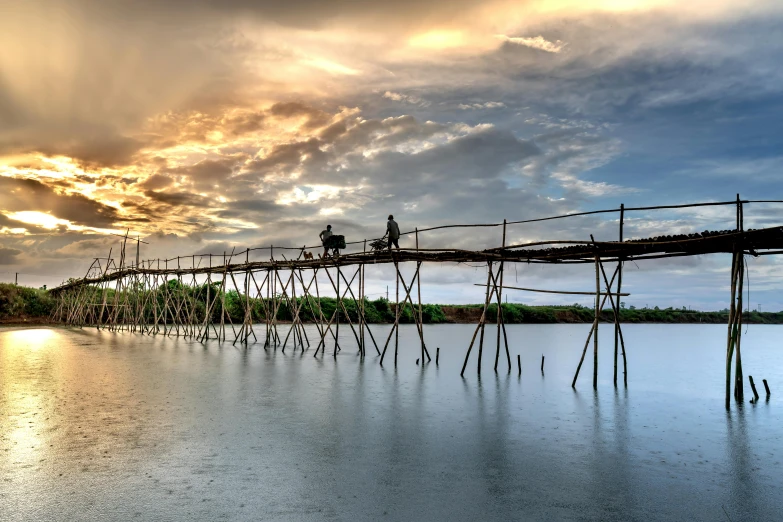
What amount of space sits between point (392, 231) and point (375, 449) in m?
9.58

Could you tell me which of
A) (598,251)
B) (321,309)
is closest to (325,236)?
(598,251)

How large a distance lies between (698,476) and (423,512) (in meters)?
3.52

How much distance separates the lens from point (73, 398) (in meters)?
10.6

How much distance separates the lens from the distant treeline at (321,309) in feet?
127

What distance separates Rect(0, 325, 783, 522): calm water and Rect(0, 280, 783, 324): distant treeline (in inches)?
709

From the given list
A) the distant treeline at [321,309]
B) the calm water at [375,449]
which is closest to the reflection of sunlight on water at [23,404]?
the calm water at [375,449]

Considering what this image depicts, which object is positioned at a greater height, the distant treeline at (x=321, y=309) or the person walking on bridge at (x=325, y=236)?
the person walking on bridge at (x=325, y=236)

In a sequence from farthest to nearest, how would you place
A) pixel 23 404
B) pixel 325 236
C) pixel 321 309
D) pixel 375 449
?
pixel 321 309 → pixel 325 236 → pixel 23 404 → pixel 375 449

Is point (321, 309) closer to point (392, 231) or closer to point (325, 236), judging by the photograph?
point (325, 236)

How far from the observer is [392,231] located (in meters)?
16.2

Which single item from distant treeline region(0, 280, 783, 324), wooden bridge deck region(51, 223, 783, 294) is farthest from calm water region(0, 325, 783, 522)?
distant treeline region(0, 280, 783, 324)

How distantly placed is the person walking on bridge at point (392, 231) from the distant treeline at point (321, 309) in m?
14.7

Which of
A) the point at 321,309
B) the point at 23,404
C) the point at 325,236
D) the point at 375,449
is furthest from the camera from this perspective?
the point at 321,309

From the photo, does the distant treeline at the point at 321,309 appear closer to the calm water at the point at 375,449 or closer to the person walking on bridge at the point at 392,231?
the person walking on bridge at the point at 392,231
